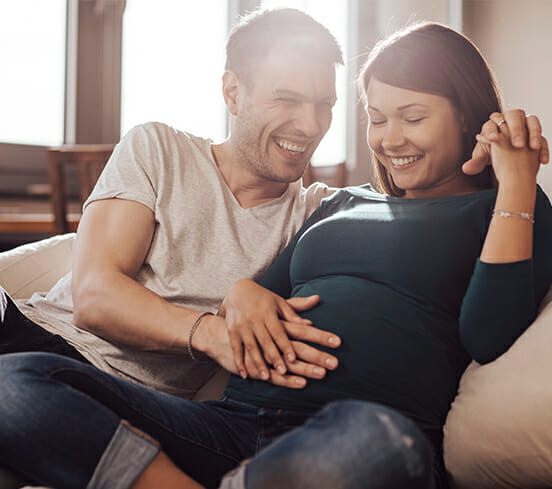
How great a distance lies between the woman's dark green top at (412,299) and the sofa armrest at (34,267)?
0.75 metres

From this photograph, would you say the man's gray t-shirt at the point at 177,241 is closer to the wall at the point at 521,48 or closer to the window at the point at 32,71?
the wall at the point at 521,48

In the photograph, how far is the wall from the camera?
213 centimetres

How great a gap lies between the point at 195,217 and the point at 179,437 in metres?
0.51

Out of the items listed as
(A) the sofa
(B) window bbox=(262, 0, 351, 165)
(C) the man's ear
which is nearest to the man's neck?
(C) the man's ear

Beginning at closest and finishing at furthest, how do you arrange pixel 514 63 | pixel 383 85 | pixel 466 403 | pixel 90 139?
pixel 466 403 → pixel 383 85 → pixel 514 63 → pixel 90 139

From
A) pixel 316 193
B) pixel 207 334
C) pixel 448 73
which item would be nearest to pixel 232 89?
pixel 316 193

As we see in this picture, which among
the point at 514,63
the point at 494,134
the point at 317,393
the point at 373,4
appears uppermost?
the point at 373,4

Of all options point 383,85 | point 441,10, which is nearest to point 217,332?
point 383,85

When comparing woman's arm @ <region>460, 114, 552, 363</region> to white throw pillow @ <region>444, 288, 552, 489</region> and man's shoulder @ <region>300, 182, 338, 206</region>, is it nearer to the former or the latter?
white throw pillow @ <region>444, 288, 552, 489</region>

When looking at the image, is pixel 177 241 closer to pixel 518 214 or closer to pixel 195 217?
pixel 195 217

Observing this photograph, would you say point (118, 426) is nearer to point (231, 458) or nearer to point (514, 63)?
point (231, 458)

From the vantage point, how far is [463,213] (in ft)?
3.28

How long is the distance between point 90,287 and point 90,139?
2373 mm

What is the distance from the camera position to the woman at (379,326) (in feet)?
2.24
